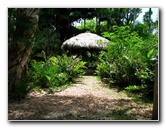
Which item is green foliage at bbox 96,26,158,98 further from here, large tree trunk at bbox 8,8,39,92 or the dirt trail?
large tree trunk at bbox 8,8,39,92

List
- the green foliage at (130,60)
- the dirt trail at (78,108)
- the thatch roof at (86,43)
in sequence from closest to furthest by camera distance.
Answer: the dirt trail at (78,108)
the green foliage at (130,60)
the thatch roof at (86,43)

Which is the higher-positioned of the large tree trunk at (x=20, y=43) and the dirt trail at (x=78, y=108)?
the large tree trunk at (x=20, y=43)

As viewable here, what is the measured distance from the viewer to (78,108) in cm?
434

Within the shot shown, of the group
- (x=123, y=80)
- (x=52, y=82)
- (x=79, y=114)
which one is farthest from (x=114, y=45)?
(x=79, y=114)

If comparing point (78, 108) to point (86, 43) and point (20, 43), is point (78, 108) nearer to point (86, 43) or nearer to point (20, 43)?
point (20, 43)

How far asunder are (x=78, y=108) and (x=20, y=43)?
5.79 feet

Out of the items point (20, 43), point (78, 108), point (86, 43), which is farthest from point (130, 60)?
point (86, 43)

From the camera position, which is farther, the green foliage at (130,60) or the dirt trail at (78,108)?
the green foliage at (130,60)

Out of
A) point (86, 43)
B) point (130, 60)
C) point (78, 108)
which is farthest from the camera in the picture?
point (86, 43)

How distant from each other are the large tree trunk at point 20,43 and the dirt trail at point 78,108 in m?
0.55

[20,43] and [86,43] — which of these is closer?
[20,43]

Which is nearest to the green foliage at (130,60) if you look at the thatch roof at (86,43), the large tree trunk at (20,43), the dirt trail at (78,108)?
the dirt trail at (78,108)

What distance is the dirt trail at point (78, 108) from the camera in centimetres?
393

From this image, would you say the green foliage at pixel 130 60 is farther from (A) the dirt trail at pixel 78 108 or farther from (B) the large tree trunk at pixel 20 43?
(B) the large tree trunk at pixel 20 43
